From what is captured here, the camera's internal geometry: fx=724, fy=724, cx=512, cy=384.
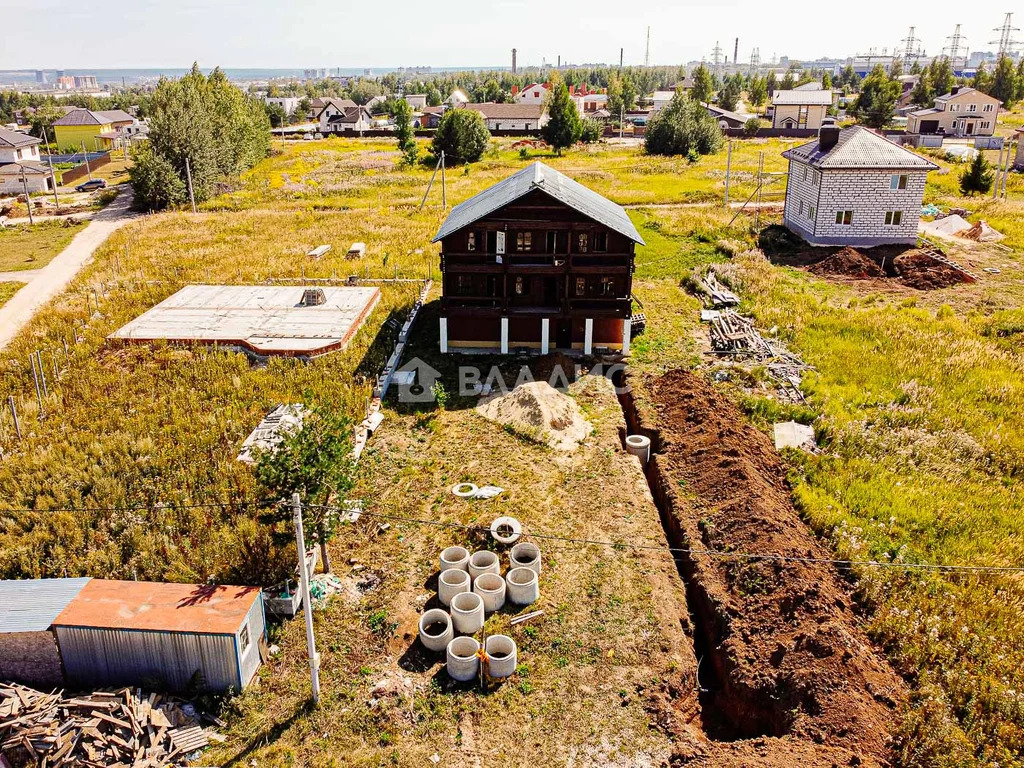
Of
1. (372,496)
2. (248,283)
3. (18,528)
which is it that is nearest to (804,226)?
(248,283)

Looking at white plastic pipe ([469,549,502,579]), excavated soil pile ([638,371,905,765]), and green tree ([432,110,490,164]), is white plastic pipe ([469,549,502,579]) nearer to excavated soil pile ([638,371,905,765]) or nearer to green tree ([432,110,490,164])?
excavated soil pile ([638,371,905,765])

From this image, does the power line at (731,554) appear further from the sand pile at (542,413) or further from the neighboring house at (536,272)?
the neighboring house at (536,272)

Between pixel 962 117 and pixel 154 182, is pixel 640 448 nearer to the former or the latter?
pixel 154 182

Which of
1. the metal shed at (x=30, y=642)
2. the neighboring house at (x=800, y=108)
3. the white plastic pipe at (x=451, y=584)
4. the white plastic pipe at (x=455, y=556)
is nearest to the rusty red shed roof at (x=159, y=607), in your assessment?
the metal shed at (x=30, y=642)

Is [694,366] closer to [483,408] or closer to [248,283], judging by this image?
[483,408]

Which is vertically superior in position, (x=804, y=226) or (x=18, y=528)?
(x=804, y=226)

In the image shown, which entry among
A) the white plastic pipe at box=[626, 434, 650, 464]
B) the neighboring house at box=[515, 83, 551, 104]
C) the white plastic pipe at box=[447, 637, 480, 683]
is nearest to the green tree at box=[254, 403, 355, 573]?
the white plastic pipe at box=[447, 637, 480, 683]
